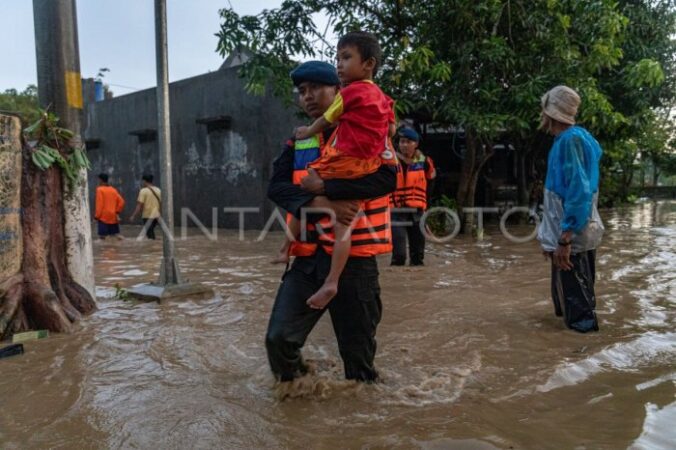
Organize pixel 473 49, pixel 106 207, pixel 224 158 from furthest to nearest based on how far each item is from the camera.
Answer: pixel 224 158 < pixel 106 207 < pixel 473 49

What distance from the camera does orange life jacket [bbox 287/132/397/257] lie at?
274 cm

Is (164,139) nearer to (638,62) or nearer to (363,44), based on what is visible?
(363,44)

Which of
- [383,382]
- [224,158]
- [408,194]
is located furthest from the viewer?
[224,158]

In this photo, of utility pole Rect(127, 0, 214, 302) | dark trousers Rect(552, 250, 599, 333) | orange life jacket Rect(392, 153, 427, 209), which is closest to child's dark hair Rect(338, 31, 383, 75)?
dark trousers Rect(552, 250, 599, 333)

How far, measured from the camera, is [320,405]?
9.37 feet

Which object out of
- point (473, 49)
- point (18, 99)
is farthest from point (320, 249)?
point (18, 99)

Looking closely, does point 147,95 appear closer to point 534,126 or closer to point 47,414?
point 534,126

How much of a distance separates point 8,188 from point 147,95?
49.5 feet

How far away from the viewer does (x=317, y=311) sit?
2.83 meters

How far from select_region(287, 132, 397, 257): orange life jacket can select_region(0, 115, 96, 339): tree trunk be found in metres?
2.56

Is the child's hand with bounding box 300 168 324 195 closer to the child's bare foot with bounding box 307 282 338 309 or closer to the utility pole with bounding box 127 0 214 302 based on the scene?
the child's bare foot with bounding box 307 282 338 309

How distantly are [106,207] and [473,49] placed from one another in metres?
8.02

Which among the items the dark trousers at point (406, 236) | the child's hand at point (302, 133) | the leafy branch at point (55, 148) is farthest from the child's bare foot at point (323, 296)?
the dark trousers at point (406, 236)

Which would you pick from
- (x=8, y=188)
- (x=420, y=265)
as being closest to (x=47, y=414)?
(x=8, y=188)
